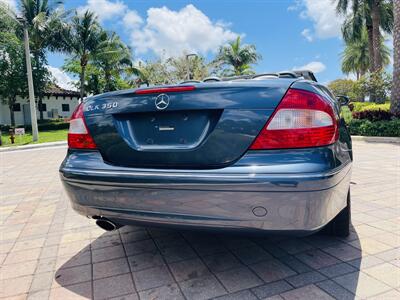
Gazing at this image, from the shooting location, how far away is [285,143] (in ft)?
5.99

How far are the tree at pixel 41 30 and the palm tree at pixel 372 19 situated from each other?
20.7 metres

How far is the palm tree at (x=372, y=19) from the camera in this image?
56.5 feet

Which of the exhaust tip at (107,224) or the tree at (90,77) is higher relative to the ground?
the tree at (90,77)

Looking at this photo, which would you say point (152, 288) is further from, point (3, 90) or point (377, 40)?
point (3, 90)

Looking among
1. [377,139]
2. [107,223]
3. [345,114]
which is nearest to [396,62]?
[377,139]

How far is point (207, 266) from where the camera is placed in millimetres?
2438

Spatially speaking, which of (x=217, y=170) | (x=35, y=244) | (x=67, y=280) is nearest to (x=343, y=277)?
(x=217, y=170)

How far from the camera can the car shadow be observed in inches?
83.7

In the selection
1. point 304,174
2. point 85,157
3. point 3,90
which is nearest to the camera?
point 304,174

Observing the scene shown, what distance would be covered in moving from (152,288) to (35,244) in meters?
1.56

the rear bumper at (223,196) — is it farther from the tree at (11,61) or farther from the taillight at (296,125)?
the tree at (11,61)

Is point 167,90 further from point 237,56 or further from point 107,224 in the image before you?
point 237,56

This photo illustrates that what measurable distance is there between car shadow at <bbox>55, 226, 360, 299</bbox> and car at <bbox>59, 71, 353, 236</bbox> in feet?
0.76

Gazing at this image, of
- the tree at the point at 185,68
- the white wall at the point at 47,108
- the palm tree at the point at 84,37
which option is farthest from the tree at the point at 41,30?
the tree at the point at 185,68
